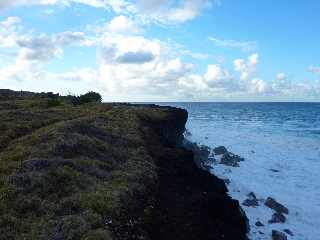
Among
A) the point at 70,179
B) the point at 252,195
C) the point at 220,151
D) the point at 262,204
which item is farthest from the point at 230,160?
the point at 70,179

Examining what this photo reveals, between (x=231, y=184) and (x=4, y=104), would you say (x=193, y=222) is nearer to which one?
(x=231, y=184)

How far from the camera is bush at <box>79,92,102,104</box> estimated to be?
158 feet

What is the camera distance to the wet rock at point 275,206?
2855 centimetres

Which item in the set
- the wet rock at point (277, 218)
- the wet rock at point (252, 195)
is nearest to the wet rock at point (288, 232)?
the wet rock at point (277, 218)

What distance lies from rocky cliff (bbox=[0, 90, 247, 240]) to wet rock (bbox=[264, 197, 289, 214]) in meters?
7.50

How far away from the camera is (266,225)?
1005 inches

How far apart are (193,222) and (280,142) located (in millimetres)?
47684

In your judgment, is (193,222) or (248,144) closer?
(193,222)

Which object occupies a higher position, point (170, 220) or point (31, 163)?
point (31, 163)

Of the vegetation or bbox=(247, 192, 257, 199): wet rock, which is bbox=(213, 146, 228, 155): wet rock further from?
the vegetation

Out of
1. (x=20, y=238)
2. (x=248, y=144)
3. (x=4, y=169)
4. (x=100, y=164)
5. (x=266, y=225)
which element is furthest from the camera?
(x=248, y=144)

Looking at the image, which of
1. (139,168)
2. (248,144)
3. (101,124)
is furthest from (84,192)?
(248,144)

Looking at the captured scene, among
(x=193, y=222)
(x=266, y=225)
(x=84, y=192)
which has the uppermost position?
(x=84, y=192)

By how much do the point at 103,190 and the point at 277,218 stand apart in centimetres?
1439
